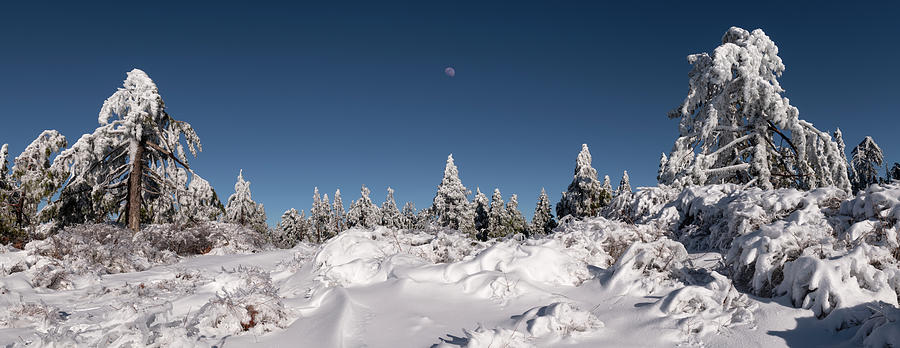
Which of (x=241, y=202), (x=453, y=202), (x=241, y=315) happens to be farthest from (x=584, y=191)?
(x=241, y=202)

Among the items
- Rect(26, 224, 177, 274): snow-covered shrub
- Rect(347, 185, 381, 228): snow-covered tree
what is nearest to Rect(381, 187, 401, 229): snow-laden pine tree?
Rect(347, 185, 381, 228): snow-covered tree

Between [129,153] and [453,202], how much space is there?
95.9 feet

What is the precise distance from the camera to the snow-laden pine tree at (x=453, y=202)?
39.4m

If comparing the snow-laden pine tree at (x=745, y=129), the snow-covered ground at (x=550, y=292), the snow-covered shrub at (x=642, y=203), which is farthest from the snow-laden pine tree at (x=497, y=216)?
the snow-covered ground at (x=550, y=292)

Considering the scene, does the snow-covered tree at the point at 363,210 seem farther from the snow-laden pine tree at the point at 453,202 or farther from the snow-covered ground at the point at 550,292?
the snow-covered ground at the point at 550,292

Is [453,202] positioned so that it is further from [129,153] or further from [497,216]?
[129,153]

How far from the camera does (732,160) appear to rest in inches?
472

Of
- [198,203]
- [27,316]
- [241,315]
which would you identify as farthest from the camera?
[198,203]

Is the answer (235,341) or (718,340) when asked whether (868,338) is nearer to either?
(718,340)

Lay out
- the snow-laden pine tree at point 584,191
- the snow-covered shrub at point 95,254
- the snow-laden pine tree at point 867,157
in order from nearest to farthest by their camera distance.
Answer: the snow-covered shrub at point 95,254 < the snow-laden pine tree at point 584,191 < the snow-laden pine tree at point 867,157

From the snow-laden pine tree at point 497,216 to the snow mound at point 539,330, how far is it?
141 ft

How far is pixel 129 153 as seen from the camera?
12.8m

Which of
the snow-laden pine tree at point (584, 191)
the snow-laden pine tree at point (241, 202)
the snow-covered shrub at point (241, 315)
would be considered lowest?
the snow-covered shrub at point (241, 315)

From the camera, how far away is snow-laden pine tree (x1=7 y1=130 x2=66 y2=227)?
37.7ft
